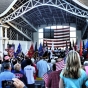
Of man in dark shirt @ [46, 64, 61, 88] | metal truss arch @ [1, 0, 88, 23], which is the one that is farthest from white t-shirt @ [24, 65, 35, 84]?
metal truss arch @ [1, 0, 88, 23]

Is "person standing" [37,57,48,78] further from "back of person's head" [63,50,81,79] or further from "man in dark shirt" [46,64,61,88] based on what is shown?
"back of person's head" [63,50,81,79]

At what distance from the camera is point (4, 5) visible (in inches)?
1753

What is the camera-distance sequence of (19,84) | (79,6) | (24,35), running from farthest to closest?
(24,35) → (79,6) → (19,84)

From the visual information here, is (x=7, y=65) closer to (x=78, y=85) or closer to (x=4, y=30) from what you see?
(x=78, y=85)

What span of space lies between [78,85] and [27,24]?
148ft

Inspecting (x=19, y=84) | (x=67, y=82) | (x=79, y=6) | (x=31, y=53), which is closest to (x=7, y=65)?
(x=67, y=82)

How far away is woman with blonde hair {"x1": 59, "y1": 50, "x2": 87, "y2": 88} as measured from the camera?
3.78 metres

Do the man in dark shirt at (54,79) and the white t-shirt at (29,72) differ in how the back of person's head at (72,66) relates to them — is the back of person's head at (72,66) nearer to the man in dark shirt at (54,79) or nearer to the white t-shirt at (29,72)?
the man in dark shirt at (54,79)

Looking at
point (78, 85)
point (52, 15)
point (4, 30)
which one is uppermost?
point (52, 15)

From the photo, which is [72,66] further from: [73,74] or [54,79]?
[54,79]

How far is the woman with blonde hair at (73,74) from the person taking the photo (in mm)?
3779

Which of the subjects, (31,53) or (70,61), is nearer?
(70,61)

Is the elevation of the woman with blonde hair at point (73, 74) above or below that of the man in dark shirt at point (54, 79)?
above

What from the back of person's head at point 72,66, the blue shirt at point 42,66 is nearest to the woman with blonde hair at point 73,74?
the back of person's head at point 72,66
